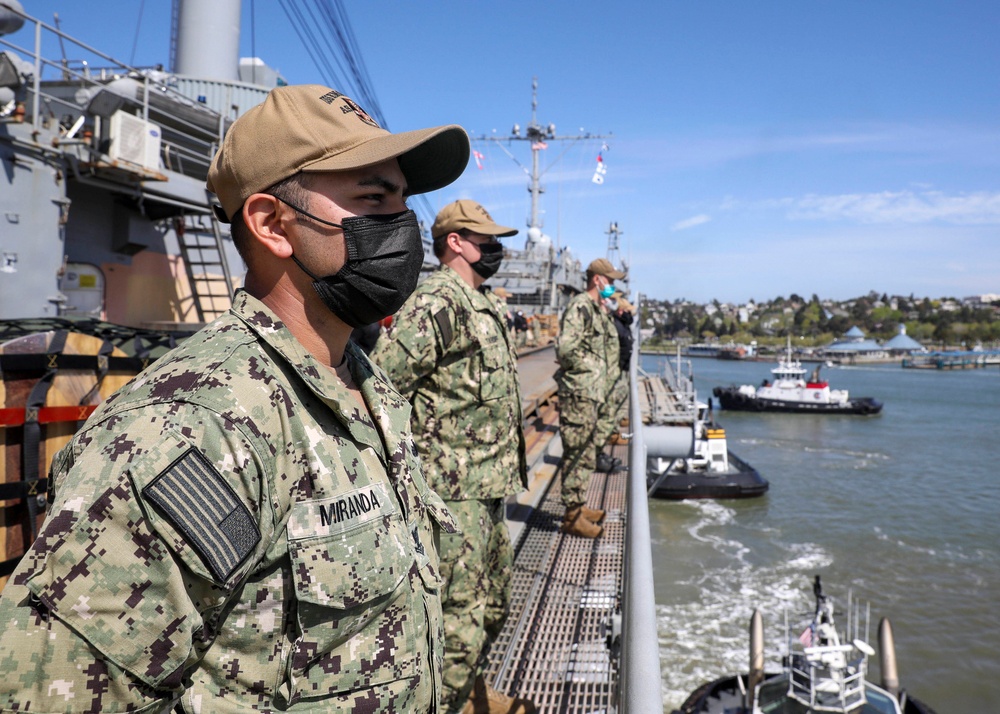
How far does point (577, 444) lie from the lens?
5070 millimetres

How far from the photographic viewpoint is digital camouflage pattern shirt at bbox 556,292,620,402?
5.22 m

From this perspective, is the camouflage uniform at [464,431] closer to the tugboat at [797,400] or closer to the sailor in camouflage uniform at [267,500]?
the sailor in camouflage uniform at [267,500]

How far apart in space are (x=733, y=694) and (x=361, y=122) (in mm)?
10857

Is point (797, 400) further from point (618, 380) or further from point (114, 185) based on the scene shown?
point (114, 185)

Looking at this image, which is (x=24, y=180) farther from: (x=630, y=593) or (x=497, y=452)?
(x=630, y=593)

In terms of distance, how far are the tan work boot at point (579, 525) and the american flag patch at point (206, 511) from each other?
4.39 m

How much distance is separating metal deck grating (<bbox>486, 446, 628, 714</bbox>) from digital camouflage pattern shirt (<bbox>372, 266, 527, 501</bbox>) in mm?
1172

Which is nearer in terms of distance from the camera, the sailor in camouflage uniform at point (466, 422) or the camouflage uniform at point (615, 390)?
the sailor in camouflage uniform at point (466, 422)

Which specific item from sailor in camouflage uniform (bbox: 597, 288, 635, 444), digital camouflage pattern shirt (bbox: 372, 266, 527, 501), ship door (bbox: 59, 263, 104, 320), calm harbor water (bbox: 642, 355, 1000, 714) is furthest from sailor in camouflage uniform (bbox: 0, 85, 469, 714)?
calm harbor water (bbox: 642, 355, 1000, 714)

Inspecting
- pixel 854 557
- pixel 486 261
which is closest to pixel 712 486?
pixel 854 557

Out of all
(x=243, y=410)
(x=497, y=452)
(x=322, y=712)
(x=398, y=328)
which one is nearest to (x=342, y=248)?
(x=243, y=410)

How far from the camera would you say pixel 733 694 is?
9945 mm

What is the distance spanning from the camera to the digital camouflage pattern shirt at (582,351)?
5.22 meters

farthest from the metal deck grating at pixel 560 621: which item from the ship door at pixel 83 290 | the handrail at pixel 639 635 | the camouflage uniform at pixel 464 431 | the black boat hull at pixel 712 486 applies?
the black boat hull at pixel 712 486
